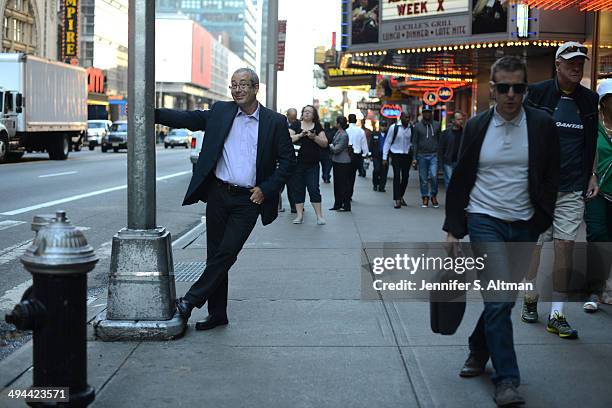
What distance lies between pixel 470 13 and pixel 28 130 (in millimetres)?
18531

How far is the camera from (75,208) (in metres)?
14.8

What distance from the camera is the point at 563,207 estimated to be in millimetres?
5938

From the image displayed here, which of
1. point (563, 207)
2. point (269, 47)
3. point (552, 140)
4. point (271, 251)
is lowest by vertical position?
point (271, 251)

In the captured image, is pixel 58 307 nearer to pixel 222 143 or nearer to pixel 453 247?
pixel 453 247

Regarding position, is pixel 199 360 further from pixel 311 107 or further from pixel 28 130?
pixel 28 130

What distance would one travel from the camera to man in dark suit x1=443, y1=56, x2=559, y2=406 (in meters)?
4.64

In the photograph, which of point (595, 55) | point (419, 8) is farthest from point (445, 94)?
point (595, 55)

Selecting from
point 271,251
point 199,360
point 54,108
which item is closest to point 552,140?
point 199,360

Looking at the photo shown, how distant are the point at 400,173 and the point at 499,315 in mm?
11919

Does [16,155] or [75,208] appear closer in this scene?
[75,208]

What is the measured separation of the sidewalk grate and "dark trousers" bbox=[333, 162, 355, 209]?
20.9ft

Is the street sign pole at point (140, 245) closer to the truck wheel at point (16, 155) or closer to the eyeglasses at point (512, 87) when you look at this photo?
the eyeglasses at point (512, 87)

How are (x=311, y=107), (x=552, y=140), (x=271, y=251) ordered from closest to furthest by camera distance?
(x=552, y=140)
(x=271, y=251)
(x=311, y=107)

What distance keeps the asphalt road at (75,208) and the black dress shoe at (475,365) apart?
3926 millimetres
